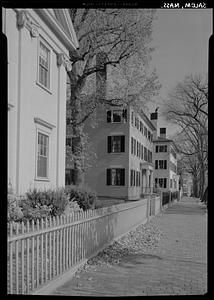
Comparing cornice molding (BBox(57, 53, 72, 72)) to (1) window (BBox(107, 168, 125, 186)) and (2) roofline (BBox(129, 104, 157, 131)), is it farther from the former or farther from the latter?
(1) window (BBox(107, 168, 125, 186))

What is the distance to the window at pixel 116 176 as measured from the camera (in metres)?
4.44

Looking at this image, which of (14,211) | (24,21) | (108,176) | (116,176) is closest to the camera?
(24,21)

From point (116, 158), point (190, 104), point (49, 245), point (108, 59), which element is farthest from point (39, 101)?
point (190, 104)

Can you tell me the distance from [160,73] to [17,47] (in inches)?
52.5

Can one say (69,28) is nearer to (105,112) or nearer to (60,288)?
(105,112)

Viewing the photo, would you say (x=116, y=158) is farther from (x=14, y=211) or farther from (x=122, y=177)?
(x=14, y=211)

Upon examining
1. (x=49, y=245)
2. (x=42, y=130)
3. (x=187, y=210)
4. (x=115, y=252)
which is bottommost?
(x=187, y=210)

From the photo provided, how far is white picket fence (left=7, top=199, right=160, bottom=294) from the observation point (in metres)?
3.17

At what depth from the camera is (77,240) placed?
4.95 metres

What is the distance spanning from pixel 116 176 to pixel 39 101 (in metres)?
1.66

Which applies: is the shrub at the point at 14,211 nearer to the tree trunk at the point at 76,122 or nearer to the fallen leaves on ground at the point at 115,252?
the tree trunk at the point at 76,122

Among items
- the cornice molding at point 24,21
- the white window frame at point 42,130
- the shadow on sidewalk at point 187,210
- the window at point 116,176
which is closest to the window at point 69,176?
the white window frame at point 42,130

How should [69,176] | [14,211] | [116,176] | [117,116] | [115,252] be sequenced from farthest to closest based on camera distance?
[115,252] → [116,176] → [117,116] → [69,176] → [14,211]

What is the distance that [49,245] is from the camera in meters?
4.03
